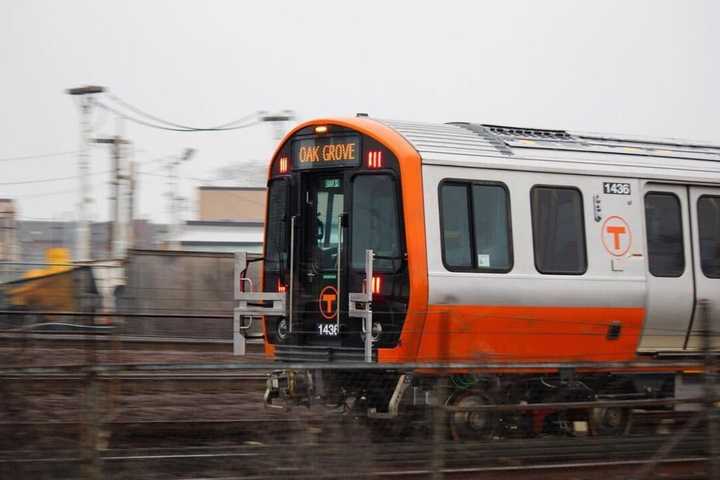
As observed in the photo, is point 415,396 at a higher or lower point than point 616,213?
lower

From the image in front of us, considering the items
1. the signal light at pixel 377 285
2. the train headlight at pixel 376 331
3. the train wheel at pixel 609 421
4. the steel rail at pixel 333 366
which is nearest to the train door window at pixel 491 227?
the signal light at pixel 377 285

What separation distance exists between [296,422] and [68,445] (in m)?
1.38

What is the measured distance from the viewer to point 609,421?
9.21m

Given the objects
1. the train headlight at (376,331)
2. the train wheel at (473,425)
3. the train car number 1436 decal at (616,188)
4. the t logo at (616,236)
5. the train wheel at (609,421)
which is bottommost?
the train wheel at (609,421)

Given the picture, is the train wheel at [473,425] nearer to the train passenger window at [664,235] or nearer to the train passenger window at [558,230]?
the train passenger window at [558,230]

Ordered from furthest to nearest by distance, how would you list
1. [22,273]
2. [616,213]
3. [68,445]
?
[22,273], [616,213], [68,445]

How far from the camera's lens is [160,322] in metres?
18.7

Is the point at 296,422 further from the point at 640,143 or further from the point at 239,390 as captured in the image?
the point at 640,143

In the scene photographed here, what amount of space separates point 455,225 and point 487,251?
0.45 m

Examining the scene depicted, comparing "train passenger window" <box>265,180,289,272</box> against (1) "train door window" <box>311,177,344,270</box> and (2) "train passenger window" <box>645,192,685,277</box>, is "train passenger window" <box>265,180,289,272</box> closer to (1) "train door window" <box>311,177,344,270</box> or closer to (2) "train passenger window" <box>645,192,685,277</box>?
(1) "train door window" <box>311,177,344,270</box>

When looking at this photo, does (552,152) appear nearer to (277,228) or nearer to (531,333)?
(531,333)

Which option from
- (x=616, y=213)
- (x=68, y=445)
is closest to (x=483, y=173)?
(x=616, y=213)

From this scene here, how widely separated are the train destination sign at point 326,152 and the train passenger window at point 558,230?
200cm

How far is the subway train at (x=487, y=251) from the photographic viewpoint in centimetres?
956
